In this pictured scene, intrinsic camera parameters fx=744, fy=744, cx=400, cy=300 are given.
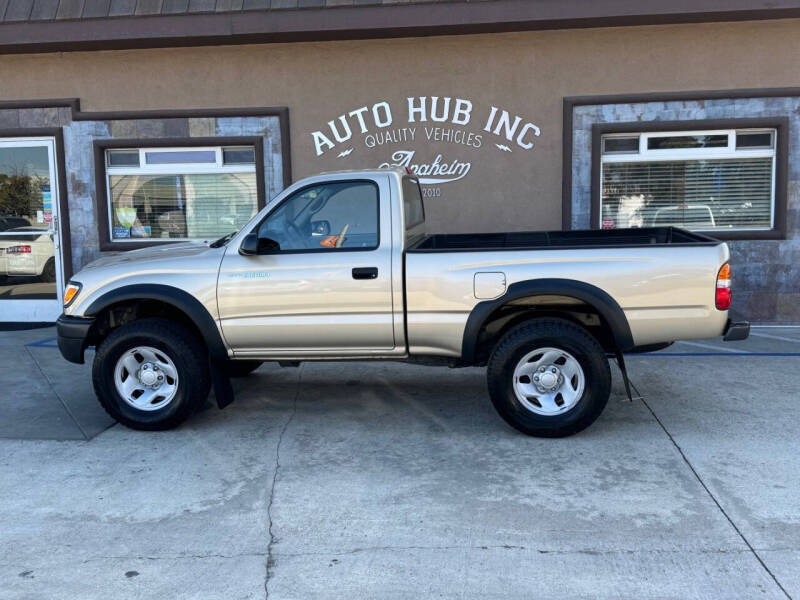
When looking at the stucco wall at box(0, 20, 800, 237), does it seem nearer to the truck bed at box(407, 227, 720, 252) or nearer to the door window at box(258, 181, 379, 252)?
the truck bed at box(407, 227, 720, 252)

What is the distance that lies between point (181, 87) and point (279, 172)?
5.50 feet

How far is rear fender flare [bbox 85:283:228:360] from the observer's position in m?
5.52

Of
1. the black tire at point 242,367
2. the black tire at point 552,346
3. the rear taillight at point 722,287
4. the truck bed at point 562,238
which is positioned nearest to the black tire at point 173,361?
the black tire at point 242,367

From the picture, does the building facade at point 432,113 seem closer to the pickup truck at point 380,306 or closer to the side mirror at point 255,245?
the pickup truck at point 380,306

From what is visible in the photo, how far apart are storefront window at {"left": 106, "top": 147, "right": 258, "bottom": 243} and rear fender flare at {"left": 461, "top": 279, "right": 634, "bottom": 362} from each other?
531cm

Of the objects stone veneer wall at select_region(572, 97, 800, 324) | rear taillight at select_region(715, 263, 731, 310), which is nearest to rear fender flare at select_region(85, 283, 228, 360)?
rear taillight at select_region(715, 263, 731, 310)

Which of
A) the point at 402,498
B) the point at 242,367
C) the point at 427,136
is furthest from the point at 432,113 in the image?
the point at 402,498

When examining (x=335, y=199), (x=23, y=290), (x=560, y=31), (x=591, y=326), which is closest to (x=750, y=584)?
(x=591, y=326)

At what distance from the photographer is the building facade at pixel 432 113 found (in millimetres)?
8906

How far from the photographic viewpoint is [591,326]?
568cm

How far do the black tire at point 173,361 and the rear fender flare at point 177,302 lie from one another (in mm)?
153

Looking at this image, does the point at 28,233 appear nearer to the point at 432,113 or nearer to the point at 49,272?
the point at 49,272

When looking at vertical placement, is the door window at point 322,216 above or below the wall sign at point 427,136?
below

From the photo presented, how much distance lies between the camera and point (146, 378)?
5629 millimetres
